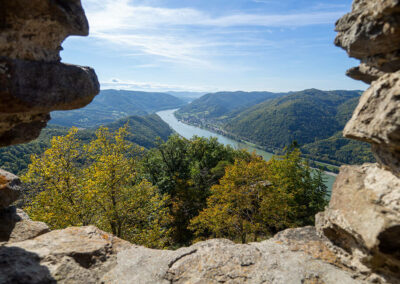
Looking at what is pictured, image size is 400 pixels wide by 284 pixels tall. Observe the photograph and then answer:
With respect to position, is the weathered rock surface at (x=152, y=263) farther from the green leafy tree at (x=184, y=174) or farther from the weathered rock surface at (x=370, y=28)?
the green leafy tree at (x=184, y=174)

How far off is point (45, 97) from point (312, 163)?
19679 centimetres

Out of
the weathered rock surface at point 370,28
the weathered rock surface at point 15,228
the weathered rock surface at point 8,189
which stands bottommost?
the weathered rock surface at point 15,228

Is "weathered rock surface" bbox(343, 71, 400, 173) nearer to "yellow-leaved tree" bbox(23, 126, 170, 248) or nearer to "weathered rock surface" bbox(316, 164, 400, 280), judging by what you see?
"weathered rock surface" bbox(316, 164, 400, 280)

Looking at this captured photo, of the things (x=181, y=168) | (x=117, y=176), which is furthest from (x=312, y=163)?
(x=117, y=176)

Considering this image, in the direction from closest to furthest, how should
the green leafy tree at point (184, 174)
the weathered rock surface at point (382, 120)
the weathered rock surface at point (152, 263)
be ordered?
the weathered rock surface at point (382, 120) → the weathered rock surface at point (152, 263) → the green leafy tree at point (184, 174)

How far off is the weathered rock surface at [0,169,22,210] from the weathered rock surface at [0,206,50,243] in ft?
1.13

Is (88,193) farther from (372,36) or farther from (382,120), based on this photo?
(372,36)

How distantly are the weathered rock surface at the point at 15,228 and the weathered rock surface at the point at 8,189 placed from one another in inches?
13.6

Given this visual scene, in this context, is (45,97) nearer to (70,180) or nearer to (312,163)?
(70,180)

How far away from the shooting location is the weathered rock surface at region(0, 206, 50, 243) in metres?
7.17

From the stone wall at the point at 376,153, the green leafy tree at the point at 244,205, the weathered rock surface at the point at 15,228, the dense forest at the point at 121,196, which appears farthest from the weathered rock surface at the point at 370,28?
the green leafy tree at the point at 244,205

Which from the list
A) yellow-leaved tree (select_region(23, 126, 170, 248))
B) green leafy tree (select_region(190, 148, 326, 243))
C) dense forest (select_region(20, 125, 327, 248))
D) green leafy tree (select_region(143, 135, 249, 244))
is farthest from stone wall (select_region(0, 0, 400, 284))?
green leafy tree (select_region(143, 135, 249, 244))

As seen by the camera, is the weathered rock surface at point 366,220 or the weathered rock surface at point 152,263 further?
the weathered rock surface at point 152,263

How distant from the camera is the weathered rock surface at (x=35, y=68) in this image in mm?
5248
